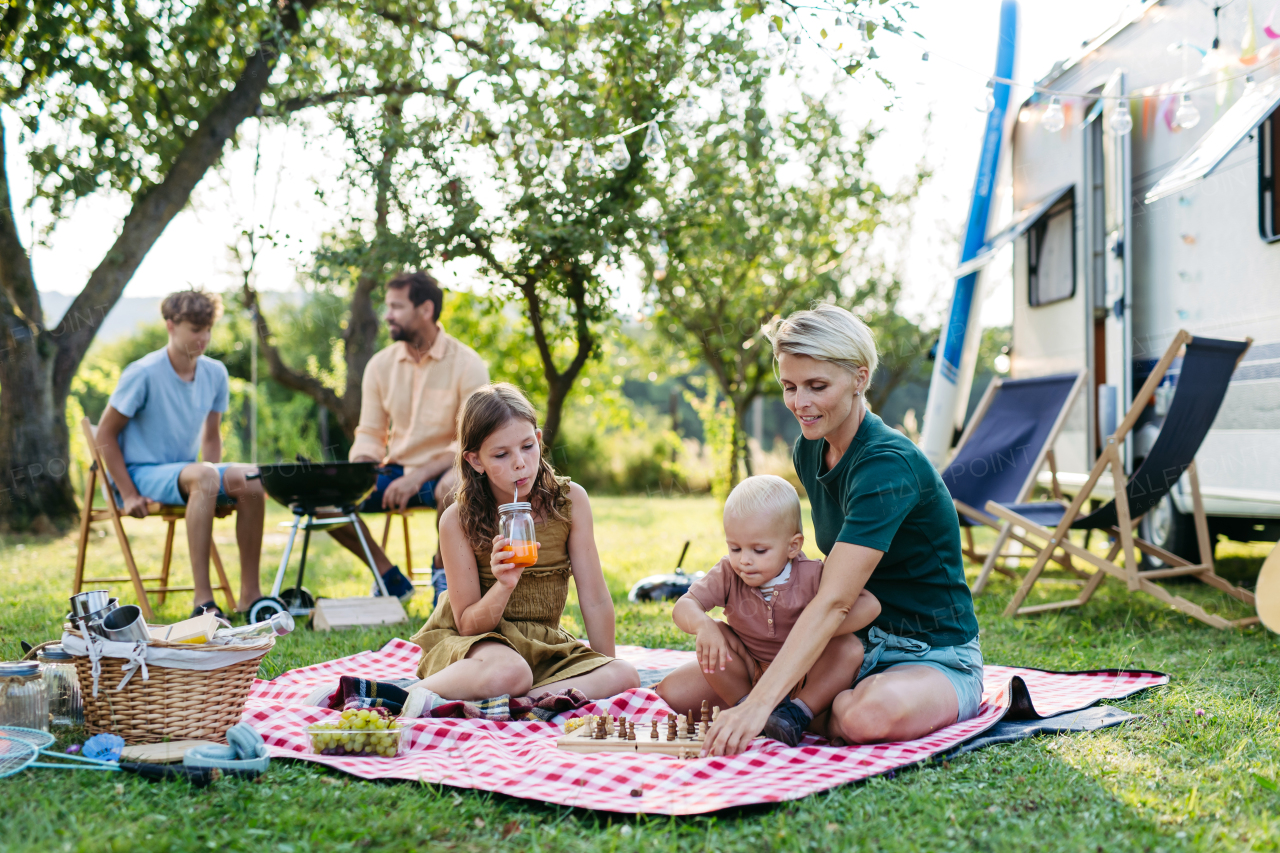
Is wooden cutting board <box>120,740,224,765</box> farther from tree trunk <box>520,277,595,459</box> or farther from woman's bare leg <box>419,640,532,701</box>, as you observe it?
tree trunk <box>520,277,595,459</box>

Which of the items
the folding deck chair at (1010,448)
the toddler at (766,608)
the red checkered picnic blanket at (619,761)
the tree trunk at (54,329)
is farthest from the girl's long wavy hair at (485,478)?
the tree trunk at (54,329)

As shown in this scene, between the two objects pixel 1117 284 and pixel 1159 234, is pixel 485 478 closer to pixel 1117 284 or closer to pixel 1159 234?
pixel 1117 284

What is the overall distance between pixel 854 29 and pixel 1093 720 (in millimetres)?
2379

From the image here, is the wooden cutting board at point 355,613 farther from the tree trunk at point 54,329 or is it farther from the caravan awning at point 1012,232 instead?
the tree trunk at point 54,329

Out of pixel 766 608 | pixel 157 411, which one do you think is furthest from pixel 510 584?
pixel 157 411

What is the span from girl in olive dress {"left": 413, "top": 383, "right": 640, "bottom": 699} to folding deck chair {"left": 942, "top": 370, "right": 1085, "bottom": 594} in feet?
8.39

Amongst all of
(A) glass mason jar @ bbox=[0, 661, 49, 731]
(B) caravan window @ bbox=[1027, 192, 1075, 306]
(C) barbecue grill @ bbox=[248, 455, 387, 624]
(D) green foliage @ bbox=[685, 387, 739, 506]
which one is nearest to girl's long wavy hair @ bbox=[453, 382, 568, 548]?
(A) glass mason jar @ bbox=[0, 661, 49, 731]

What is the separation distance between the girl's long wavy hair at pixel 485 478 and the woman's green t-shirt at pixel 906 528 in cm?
85

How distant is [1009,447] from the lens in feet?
17.6

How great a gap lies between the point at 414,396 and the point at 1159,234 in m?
3.94

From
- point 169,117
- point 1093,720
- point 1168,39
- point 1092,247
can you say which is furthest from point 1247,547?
point 169,117

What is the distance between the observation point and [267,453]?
699 inches

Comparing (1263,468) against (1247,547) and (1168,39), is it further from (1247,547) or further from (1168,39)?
(1247,547)

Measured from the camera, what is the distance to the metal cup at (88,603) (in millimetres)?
2445
